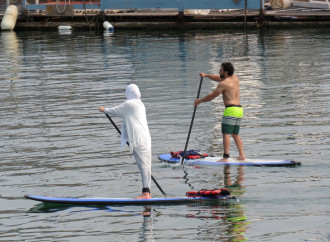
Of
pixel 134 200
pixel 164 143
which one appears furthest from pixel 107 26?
pixel 134 200

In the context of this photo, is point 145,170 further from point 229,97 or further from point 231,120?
point 229,97

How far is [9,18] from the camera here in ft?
170

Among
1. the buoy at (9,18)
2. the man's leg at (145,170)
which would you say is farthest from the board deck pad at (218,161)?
the buoy at (9,18)

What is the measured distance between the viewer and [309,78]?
2739cm

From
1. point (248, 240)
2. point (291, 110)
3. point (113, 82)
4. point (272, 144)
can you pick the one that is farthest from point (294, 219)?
point (113, 82)

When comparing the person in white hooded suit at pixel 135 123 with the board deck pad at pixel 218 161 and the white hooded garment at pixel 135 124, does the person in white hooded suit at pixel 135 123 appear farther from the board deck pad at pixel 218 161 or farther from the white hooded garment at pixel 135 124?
the board deck pad at pixel 218 161

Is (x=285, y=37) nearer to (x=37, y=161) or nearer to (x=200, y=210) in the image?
(x=37, y=161)

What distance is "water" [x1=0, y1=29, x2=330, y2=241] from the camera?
1191cm

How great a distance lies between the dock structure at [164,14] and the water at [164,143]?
1062 centimetres

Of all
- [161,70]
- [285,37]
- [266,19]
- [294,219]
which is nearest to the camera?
[294,219]

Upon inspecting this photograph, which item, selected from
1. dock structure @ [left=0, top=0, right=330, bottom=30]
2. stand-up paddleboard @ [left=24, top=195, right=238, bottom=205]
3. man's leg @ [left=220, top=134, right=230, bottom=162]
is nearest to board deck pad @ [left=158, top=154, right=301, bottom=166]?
man's leg @ [left=220, top=134, right=230, bottom=162]

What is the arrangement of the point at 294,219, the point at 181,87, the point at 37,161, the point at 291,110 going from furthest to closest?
the point at 181,87
the point at 291,110
the point at 37,161
the point at 294,219

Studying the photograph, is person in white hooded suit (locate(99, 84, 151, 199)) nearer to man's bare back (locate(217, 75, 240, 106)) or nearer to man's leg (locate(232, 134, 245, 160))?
man's bare back (locate(217, 75, 240, 106))

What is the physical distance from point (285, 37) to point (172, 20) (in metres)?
9.82
